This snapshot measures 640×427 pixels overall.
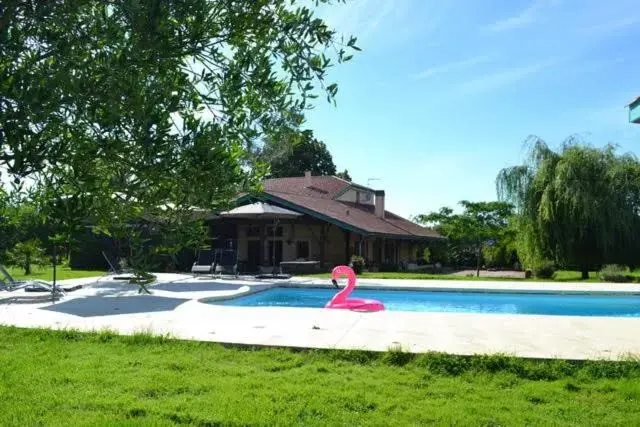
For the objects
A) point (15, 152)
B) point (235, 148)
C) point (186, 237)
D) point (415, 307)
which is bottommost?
point (415, 307)

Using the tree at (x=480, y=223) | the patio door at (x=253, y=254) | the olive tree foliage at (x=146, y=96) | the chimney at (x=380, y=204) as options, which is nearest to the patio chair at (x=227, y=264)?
the patio door at (x=253, y=254)

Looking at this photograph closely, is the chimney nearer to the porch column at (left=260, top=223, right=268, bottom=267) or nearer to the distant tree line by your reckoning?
the porch column at (left=260, top=223, right=268, bottom=267)

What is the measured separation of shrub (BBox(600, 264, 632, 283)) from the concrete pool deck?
1265 cm

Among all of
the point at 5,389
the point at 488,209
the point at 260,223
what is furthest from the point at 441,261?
the point at 5,389

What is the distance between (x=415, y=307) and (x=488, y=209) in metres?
22.0

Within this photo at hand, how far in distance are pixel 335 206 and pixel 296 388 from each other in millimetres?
26628

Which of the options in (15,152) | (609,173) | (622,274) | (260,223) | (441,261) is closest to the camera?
(15,152)

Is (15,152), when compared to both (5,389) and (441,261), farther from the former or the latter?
(441,261)

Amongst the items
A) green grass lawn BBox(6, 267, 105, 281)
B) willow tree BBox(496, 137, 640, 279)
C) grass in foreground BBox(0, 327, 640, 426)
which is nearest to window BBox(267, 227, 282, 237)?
green grass lawn BBox(6, 267, 105, 281)

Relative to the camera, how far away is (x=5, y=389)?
574 cm

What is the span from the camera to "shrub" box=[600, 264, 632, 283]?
74.7 ft

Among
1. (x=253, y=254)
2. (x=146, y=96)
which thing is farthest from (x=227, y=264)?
(x=146, y=96)

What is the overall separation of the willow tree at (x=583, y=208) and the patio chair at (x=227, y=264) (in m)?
13.3

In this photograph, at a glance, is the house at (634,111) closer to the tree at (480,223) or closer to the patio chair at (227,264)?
the patio chair at (227,264)
